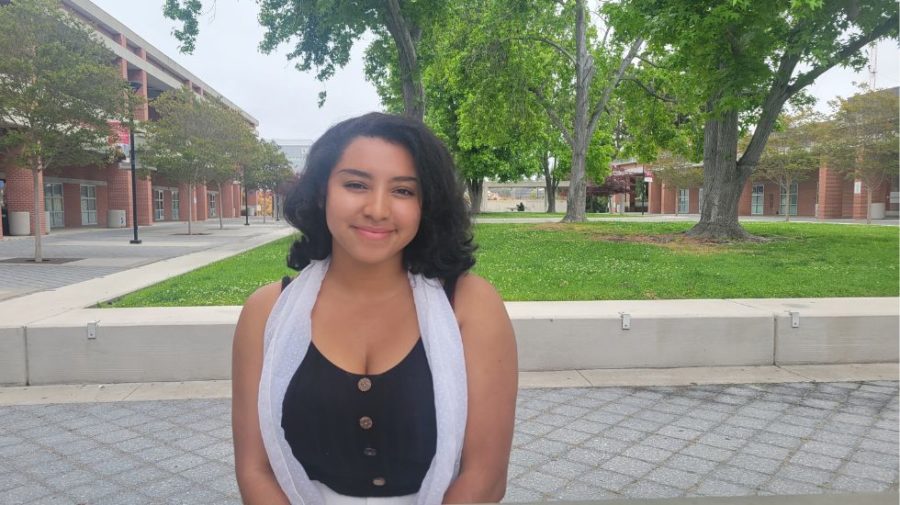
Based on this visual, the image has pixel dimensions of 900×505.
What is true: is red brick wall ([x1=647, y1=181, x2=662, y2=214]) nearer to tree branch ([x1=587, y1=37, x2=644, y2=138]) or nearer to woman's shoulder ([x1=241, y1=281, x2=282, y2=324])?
tree branch ([x1=587, y1=37, x2=644, y2=138])

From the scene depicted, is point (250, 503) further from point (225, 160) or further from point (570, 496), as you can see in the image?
point (225, 160)

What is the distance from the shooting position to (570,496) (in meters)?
3.30

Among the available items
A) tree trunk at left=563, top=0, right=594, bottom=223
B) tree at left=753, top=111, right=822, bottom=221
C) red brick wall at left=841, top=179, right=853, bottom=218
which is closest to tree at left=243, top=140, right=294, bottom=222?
tree trunk at left=563, top=0, right=594, bottom=223

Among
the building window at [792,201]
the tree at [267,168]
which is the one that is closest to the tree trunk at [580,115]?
the tree at [267,168]

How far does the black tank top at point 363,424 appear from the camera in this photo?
61.9 inches

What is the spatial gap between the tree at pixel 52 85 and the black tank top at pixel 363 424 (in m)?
13.9

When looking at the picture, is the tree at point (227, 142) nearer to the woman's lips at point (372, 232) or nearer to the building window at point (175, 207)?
the building window at point (175, 207)

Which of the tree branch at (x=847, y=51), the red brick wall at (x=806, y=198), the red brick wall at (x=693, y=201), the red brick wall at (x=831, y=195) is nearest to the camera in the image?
the tree branch at (x=847, y=51)

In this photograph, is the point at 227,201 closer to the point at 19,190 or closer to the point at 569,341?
the point at 19,190

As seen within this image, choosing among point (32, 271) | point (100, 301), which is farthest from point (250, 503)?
point (32, 271)

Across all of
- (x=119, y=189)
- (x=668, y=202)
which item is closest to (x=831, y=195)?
(x=668, y=202)

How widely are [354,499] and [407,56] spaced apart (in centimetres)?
1625

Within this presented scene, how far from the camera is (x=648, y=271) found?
968 cm

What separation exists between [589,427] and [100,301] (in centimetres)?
600
